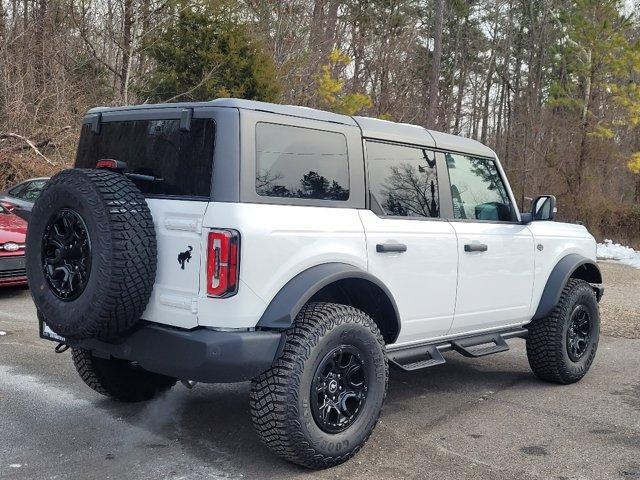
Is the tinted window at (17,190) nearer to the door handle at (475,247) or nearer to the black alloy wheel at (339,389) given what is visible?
the door handle at (475,247)

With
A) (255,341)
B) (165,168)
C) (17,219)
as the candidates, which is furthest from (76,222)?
(17,219)

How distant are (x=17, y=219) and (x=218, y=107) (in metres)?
6.81

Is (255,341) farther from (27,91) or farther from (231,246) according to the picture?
(27,91)

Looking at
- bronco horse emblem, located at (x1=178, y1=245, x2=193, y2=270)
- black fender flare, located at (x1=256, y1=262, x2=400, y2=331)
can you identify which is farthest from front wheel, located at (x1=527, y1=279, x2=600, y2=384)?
bronco horse emblem, located at (x1=178, y1=245, x2=193, y2=270)

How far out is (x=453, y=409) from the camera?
16.5 ft

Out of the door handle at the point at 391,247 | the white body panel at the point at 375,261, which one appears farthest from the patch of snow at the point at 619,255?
the door handle at the point at 391,247

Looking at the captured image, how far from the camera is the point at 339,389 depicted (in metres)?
3.91

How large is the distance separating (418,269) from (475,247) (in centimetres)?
64

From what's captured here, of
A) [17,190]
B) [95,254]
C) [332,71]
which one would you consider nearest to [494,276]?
[95,254]

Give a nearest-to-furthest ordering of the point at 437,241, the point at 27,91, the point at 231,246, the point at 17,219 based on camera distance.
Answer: the point at 231,246, the point at 437,241, the point at 17,219, the point at 27,91

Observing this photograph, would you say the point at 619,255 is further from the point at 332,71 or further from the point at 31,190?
the point at 31,190

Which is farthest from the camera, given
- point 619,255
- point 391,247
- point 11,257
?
point 619,255

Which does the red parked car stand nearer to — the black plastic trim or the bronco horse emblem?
the bronco horse emblem

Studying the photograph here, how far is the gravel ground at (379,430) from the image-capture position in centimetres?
382
